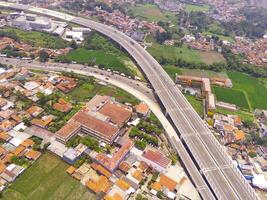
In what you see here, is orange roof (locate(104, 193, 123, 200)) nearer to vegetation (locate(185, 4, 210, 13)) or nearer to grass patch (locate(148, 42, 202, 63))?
grass patch (locate(148, 42, 202, 63))

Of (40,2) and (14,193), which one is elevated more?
(40,2)

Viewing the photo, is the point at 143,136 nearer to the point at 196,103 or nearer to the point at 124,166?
the point at 124,166

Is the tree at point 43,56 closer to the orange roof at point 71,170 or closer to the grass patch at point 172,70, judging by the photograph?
the grass patch at point 172,70

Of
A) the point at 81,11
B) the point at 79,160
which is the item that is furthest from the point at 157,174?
the point at 81,11

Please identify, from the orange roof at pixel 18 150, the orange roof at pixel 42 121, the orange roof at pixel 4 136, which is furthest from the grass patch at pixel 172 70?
the orange roof at pixel 4 136

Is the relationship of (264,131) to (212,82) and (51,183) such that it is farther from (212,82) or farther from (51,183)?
(51,183)
